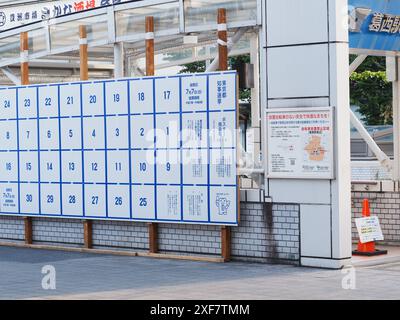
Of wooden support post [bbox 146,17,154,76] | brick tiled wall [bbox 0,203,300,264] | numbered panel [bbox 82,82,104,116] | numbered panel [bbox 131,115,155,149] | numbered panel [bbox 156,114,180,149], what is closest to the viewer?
brick tiled wall [bbox 0,203,300,264]

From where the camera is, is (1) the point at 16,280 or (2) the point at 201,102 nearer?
(1) the point at 16,280

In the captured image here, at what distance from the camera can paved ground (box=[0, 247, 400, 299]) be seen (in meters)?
11.7

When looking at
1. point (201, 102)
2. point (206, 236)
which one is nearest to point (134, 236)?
point (206, 236)

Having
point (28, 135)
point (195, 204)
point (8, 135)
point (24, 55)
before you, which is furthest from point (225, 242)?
point (24, 55)

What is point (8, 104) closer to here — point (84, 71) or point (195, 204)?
point (84, 71)

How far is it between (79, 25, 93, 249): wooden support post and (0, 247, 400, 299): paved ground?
0.85m

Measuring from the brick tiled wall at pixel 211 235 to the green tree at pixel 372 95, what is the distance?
1931 cm

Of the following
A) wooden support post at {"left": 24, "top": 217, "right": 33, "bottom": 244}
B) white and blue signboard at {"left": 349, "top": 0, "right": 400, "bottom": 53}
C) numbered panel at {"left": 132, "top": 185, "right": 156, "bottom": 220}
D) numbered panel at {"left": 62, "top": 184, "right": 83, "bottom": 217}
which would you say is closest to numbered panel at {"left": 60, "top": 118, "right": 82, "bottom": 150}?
numbered panel at {"left": 62, "top": 184, "right": 83, "bottom": 217}

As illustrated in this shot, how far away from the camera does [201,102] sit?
1475cm

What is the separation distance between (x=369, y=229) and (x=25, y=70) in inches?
258

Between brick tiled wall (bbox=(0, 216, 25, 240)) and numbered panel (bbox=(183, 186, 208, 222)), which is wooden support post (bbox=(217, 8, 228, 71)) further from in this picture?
brick tiled wall (bbox=(0, 216, 25, 240))

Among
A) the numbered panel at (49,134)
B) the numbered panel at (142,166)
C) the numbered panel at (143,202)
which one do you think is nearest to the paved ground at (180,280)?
the numbered panel at (143,202)

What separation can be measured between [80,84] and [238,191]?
3537 mm
